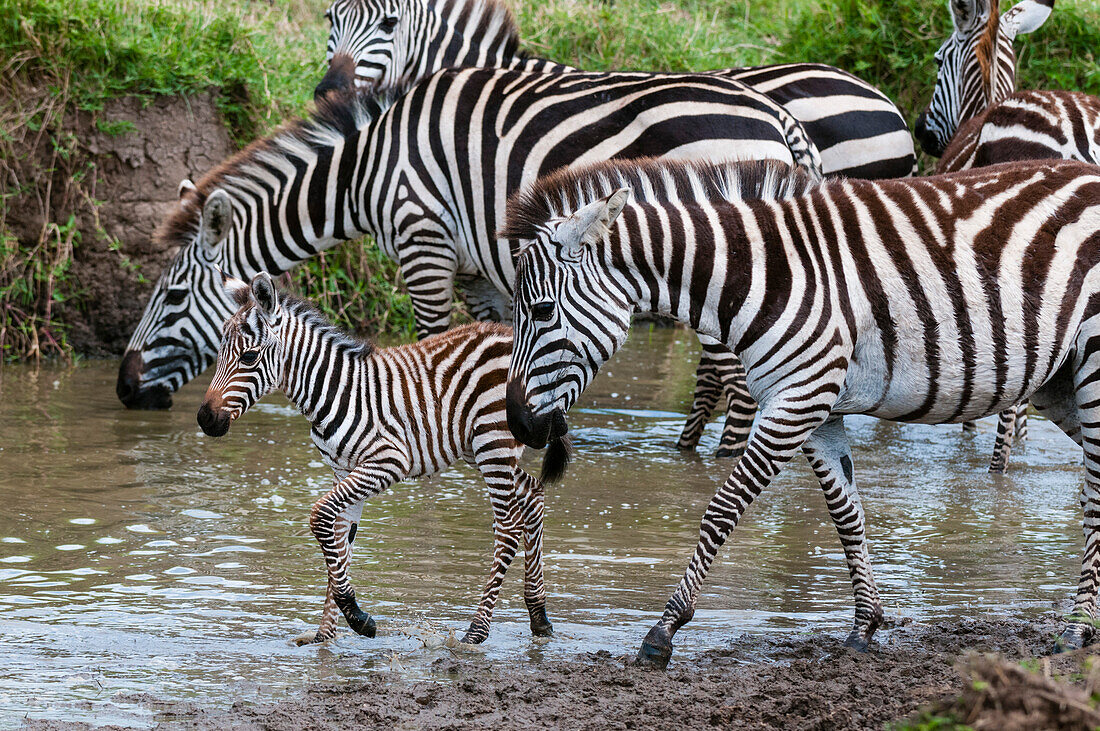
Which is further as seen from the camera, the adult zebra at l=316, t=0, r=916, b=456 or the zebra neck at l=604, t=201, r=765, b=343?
the adult zebra at l=316, t=0, r=916, b=456

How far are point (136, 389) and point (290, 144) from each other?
2.09 meters

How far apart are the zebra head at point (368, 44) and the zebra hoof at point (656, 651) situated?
6.05 m

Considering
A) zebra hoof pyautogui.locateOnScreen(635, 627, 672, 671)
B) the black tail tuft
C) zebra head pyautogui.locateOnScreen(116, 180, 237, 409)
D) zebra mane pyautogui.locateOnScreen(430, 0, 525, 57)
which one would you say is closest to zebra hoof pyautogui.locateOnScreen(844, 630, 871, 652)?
zebra hoof pyautogui.locateOnScreen(635, 627, 672, 671)

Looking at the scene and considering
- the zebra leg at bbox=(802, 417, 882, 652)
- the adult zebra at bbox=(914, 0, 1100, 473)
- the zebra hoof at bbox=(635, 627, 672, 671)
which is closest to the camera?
the zebra hoof at bbox=(635, 627, 672, 671)

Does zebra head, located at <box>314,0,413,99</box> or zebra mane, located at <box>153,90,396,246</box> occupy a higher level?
zebra head, located at <box>314,0,413,99</box>

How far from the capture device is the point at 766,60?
15.6m

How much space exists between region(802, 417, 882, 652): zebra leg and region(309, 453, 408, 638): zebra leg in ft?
6.07

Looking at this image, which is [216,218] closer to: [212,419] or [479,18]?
[479,18]

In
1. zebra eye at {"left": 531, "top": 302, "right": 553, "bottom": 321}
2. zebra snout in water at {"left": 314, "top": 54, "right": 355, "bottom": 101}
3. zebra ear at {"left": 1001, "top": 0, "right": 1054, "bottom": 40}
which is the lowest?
zebra eye at {"left": 531, "top": 302, "right": 553, "bottom": 321}

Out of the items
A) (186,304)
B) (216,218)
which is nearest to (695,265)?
(216,218)

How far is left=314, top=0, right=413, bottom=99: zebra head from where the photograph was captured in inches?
391

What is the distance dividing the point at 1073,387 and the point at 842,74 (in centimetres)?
490

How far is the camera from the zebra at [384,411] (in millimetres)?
5523

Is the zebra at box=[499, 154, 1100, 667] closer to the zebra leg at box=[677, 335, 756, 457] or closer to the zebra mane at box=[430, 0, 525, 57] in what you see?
the zebra leg at box=[677, 335, 756, 457]
